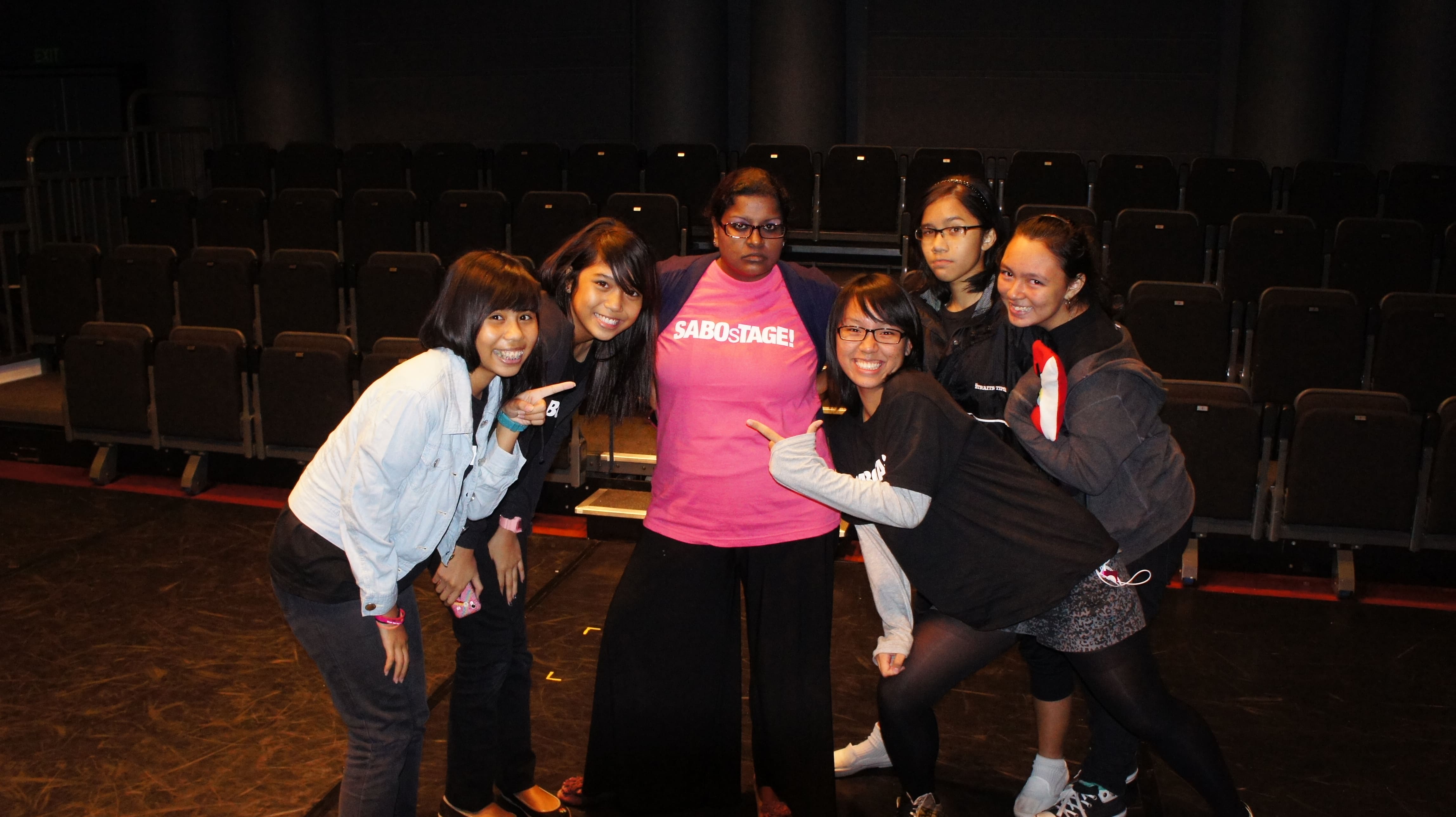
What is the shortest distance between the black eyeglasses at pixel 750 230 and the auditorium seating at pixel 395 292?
3.19 meters

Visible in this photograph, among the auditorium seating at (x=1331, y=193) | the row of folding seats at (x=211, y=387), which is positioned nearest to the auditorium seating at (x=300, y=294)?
the row of folding seats at (x=211, y=387)

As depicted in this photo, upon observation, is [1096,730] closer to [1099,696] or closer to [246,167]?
[1099,696]

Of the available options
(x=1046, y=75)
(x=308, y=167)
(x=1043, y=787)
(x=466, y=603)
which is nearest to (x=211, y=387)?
(x=466, y=603)

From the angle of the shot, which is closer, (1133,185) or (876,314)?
(876,314)

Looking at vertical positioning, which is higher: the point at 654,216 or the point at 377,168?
the point at 377,168

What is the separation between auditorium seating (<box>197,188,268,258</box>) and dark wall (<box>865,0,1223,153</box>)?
14.9ft

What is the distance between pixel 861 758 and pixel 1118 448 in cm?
111

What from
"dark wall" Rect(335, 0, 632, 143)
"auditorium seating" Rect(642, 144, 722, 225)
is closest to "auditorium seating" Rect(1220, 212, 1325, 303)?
"auditorium seating" Rect(642, 144, 722, 225)

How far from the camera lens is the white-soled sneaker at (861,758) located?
105 inches

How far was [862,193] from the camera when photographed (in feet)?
21.7

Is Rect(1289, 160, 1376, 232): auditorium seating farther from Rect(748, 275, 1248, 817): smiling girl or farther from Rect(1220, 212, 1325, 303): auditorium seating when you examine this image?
Rect(748, 275, 1248, 817): smiling girl

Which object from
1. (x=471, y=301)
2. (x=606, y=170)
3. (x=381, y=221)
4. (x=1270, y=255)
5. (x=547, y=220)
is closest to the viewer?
(x=471, y=301)

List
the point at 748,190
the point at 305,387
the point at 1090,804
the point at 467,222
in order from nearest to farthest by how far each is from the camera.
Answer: the point at 748,190
the point at 1090,804
the point at 305,387
the point at 467,222

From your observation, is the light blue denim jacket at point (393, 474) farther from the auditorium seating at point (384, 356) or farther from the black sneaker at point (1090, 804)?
the auditorium seating at point (384, 356)
